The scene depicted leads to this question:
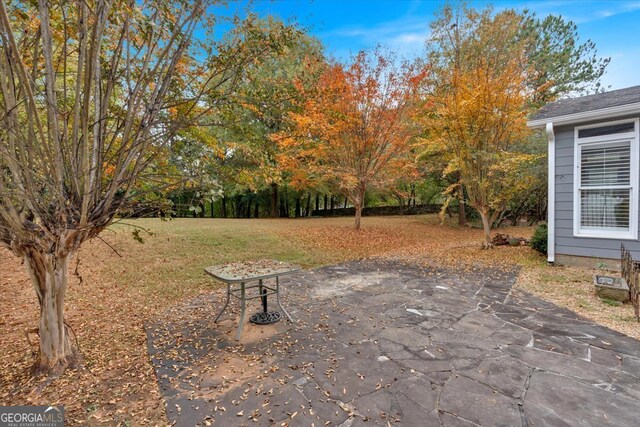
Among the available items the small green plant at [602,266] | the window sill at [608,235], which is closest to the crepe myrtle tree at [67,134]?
the window sill at [608,235]

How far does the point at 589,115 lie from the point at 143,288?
8.35 meters

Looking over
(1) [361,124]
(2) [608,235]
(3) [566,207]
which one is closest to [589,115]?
(3) [566,207]

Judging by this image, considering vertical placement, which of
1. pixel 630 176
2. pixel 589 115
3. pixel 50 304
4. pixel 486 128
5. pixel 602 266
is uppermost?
pixel 486 128

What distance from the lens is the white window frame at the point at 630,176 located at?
5.33 m

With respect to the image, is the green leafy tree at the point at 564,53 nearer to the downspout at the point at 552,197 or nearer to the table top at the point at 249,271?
the downspout at the point at 552,197

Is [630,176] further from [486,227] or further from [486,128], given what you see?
[486,227]

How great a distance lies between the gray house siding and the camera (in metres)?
5.88

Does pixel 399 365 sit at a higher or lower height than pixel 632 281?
lower

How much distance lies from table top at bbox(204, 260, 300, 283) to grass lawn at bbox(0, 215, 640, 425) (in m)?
1.00

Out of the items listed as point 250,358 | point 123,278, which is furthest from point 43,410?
point 123,278

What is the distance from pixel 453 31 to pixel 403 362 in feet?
39.4

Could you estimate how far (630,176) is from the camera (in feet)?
17.7

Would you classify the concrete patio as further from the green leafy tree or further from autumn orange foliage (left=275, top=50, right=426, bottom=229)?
the green leafy tree

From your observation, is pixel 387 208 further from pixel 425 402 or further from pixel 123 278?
pixel 425 402
